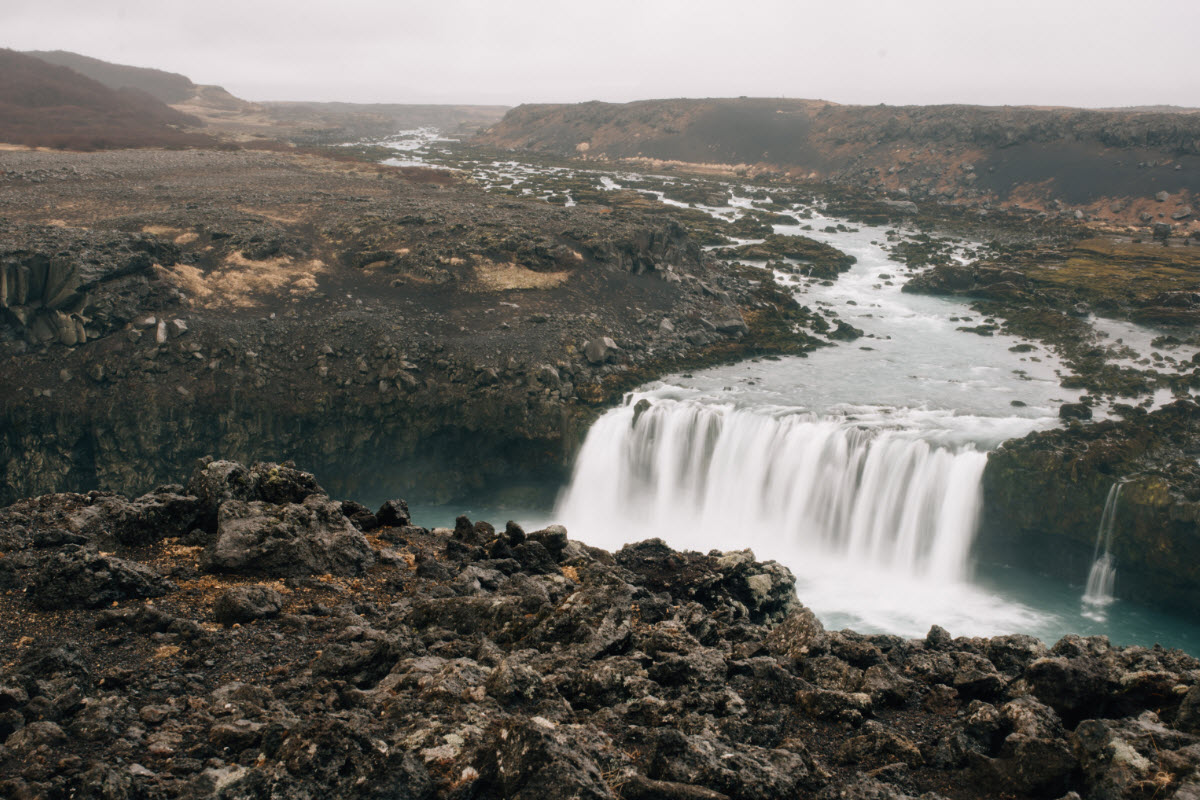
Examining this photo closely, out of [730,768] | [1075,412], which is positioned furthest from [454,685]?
[1075,412]

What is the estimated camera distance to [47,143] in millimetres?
83625

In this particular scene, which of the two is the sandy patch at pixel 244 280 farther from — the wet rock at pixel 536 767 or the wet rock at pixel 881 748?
the wet rock at pixel 881 748

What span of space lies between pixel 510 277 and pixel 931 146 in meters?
94.8

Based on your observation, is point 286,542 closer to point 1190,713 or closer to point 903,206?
point 1190,713

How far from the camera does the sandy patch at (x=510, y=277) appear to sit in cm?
4825

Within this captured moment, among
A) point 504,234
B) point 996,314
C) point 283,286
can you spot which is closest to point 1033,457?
point 996,314

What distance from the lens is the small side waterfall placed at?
1172 inches

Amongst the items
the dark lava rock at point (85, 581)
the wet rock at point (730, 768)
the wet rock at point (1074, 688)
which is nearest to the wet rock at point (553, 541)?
the dark lava rock at point (85, 581)

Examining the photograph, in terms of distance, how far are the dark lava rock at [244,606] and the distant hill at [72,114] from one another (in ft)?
306

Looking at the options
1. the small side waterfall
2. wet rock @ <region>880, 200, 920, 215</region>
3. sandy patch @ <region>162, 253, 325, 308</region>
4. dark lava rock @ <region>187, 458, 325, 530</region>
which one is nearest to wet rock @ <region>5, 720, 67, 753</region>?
dark lava rock @ <region>187, 458, 325, 530</region>

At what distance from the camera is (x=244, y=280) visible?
4406 centimetres

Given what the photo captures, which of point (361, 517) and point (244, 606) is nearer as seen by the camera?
point (244, 606)

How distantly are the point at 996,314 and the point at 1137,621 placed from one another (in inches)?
1276

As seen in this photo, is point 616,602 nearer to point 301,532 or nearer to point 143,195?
point 301,532
